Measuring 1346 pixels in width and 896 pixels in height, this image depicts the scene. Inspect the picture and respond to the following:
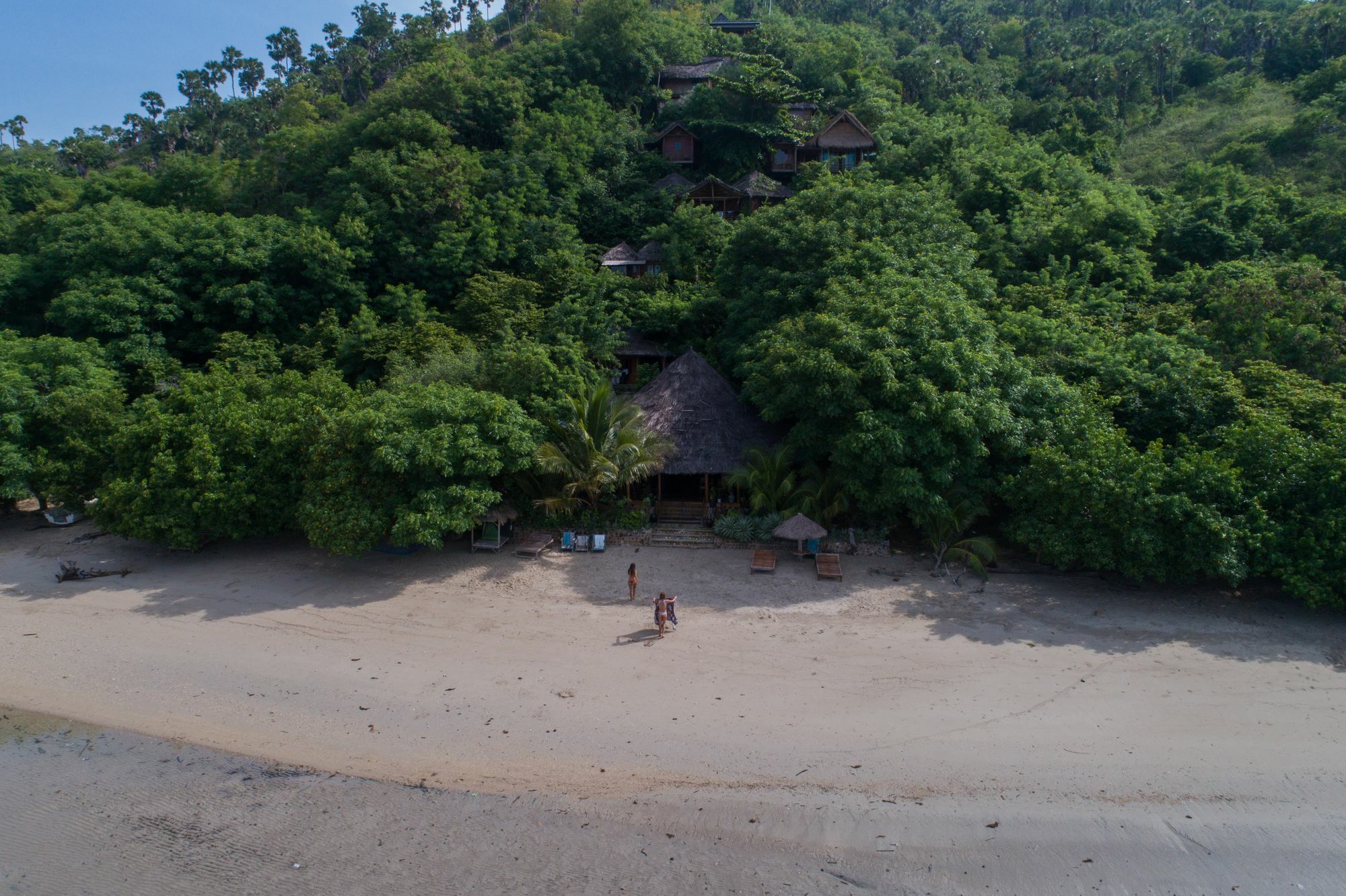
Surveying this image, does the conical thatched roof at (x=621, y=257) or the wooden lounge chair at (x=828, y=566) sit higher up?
the conical thatched roof at (x=621, y=257)

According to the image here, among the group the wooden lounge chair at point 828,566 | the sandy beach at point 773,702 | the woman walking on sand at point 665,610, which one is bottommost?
the sandy beach at point 773,702

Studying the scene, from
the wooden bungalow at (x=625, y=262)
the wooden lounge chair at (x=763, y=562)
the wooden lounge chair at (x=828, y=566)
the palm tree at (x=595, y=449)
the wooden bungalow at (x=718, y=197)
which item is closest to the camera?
the wooden lounge chair at (x=828, y=566)

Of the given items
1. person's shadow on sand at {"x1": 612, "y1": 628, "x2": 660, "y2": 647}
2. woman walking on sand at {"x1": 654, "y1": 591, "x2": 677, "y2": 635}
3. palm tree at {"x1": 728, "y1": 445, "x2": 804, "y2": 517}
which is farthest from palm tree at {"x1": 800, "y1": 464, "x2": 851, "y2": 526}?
person's shadow on sand at {"x1": 612, "y1": 628, "x2": 660, "y2": 647}

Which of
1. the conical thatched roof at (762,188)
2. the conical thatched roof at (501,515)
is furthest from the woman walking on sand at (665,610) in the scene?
the conical thatched roof at (762,188)

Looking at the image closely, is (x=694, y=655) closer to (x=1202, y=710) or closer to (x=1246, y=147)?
(x=1202, y=710)

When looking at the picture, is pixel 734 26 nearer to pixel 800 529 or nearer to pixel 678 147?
pixel 678 147

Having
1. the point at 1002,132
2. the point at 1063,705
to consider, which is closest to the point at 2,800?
the point at 1063,705

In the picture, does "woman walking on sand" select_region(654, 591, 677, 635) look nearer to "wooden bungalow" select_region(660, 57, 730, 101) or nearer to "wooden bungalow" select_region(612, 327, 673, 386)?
"wooden bungalow" select_region(612, 327, 673, 386)

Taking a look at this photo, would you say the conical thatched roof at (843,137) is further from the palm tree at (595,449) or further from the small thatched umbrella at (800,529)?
the small thatched umbrella at (800,529)
